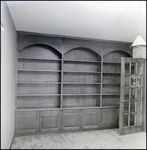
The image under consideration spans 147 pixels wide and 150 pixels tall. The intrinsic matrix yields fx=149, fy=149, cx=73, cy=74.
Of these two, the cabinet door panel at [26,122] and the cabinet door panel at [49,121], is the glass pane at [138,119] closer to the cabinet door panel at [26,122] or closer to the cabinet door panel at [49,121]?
the cabinet door panel at [49,121]

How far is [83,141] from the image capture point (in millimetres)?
3020

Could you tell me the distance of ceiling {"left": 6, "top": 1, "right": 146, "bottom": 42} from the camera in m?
2.07

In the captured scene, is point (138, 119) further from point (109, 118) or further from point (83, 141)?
point (83, 141)

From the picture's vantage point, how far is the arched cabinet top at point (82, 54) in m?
3.82

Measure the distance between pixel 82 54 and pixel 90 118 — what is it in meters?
1.63

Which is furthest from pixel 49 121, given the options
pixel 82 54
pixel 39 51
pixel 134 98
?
pixel 134 98

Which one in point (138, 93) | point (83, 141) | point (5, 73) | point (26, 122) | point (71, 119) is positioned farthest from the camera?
point (138, 93)

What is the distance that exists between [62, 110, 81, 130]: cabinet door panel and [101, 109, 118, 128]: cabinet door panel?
64cm

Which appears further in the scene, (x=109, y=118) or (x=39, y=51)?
(x=109, y=118)

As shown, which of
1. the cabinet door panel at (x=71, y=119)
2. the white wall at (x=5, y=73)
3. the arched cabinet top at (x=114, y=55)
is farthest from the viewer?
the arched cabinet top at (x=114, y=55)

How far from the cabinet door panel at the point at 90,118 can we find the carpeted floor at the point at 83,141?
0.72ft

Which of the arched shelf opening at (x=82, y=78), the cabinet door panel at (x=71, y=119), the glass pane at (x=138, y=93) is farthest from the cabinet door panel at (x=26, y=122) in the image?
the glass pane at (x=138, y=93)

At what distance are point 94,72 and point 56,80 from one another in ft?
3.16

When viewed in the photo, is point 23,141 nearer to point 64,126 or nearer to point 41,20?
point 64,126
